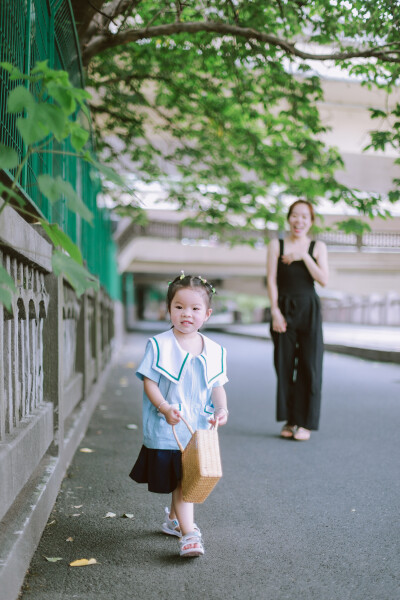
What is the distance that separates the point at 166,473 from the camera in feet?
9.00

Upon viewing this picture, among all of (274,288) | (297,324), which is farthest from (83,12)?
(297,324)

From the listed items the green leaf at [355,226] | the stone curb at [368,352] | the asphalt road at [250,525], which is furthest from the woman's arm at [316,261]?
the stone curb at [368,352]

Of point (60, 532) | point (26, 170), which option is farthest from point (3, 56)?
point (60, 532)

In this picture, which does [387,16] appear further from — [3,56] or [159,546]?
[159,546]

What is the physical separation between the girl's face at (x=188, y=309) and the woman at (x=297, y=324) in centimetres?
242

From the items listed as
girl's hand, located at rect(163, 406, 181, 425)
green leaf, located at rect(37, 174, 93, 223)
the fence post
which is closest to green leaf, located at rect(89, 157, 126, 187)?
green leaf, located at rect(37, 174, 93, 223)

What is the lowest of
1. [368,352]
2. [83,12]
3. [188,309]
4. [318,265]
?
[368,352]

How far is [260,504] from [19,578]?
1503mm

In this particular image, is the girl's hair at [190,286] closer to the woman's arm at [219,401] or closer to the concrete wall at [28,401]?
the woman's arm at [219,401]

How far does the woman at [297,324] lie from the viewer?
507cm

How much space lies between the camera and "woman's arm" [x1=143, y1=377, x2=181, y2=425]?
2.62m

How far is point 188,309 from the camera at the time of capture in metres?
2.76

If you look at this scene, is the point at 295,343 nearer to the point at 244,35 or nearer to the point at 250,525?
the point at 250,525

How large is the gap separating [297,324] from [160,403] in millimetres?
2697
